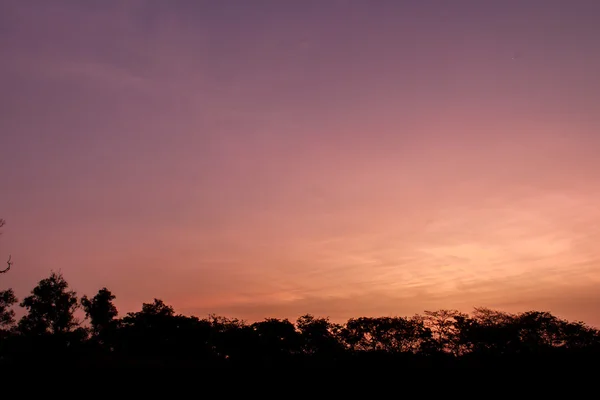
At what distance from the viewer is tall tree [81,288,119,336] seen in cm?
7475

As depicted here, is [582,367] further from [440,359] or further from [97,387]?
[97,387]

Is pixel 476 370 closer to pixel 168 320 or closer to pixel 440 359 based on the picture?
pixel 440 359

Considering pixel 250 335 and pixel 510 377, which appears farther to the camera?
pixel 250 335

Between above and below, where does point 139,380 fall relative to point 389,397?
above

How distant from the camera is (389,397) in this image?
25.3 metres

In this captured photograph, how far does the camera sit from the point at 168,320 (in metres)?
77.8

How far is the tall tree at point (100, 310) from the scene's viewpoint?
245ft

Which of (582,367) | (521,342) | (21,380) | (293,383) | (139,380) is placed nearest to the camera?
(21,380)

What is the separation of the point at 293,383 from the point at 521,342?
6051 cm

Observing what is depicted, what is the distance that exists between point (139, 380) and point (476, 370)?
22.2 metres

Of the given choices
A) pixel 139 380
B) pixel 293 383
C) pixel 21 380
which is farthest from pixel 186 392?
pixel 21 380

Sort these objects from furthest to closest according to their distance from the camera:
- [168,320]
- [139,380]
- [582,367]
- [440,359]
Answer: [168,320], [440,359], [582,367], [139,380]

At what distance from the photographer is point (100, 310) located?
75875 millimetres

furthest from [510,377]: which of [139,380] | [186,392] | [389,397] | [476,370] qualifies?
[139,380]
